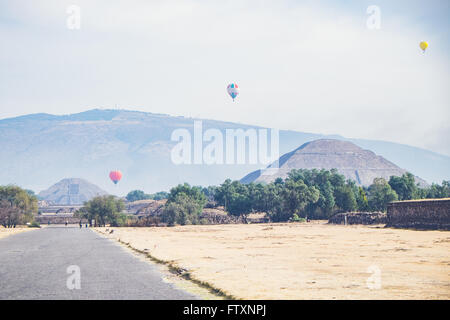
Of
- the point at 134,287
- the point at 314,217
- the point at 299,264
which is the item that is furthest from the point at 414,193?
the point at 134,287

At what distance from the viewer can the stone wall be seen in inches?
3078

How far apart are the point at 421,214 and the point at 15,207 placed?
369 ft

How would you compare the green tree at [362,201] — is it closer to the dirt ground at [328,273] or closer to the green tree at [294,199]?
the green tree at [294,199]

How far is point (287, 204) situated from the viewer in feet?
491

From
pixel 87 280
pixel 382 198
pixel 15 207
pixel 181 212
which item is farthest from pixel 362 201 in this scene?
pixel 87 280

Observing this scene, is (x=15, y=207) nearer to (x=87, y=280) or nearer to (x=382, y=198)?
(x=382, y=198)

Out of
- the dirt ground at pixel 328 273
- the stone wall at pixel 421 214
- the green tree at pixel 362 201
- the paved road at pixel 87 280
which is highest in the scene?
the green tree at pixel 362 201

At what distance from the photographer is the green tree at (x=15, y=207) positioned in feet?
506

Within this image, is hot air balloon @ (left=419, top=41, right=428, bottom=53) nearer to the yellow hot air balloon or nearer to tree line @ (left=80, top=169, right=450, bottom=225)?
the yellow hot air balloon

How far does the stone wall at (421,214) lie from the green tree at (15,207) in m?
101

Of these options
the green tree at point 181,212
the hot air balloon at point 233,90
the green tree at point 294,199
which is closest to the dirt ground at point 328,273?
the hot air balloon at point 233,90

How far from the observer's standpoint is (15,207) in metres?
160

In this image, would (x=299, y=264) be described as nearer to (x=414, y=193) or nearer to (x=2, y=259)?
(x=2, y=259)
